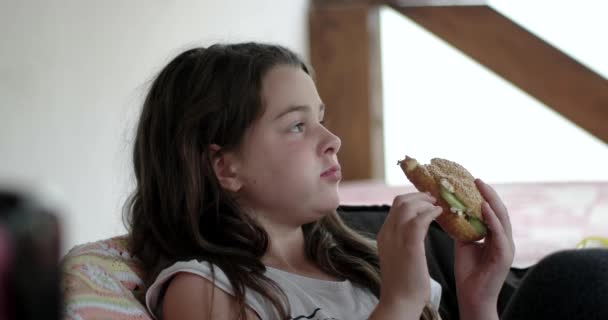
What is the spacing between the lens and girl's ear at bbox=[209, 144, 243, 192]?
147 cm

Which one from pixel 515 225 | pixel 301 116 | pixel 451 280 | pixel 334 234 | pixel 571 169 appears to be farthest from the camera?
pixel 571 169

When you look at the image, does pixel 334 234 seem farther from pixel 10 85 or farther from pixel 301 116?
pixel 10 85

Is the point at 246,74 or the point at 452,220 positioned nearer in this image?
the point at 452,220

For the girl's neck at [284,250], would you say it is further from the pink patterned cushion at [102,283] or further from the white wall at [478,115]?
the white wall at [478,115]

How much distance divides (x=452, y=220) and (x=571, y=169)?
3.45 metres

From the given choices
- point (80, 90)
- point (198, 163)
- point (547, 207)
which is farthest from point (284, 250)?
point (547, 207)

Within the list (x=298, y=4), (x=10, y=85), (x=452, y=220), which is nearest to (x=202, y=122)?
(x=452, y=220)

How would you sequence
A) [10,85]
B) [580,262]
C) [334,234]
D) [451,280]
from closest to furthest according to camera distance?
[580,262], [334,234], [451,280], [10,85]

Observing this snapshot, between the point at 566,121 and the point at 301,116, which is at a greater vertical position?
the point at 301,116

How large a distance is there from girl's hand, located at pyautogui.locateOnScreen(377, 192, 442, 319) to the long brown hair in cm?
23

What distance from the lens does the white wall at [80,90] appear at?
221cm

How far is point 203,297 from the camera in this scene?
1.29 meters

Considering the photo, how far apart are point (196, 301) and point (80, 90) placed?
1460 millimetres

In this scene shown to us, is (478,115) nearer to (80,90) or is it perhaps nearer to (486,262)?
(80,90)
